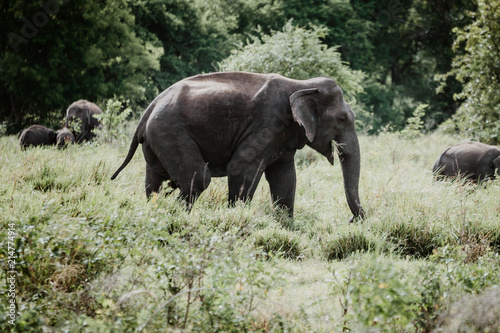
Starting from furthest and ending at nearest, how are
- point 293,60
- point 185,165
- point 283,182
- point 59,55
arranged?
point 59,55, point 293,60, point 283,182, point 185,165

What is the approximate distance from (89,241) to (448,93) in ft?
104

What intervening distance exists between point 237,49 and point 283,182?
66.4 ft

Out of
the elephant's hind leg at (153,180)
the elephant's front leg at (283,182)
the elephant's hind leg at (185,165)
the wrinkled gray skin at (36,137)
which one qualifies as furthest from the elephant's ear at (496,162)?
the wrinkled gray skin at (36,137)

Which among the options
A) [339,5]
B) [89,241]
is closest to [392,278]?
[89,241]

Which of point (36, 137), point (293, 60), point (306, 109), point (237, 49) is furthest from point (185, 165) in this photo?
point (237, 49)

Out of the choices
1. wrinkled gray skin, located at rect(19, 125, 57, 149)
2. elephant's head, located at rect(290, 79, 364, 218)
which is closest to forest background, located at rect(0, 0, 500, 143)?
wrinkled gray skin, located at rect(19, 125, 57, 149)

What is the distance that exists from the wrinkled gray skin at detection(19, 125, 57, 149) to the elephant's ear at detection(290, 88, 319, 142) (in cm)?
763

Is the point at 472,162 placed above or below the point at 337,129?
below

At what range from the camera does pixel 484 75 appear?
1509 cm

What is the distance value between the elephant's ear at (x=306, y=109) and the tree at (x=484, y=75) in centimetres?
945

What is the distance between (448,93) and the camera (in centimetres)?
3203

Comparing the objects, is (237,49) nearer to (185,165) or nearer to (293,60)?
(293,60)

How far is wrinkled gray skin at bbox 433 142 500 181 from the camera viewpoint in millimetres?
9805

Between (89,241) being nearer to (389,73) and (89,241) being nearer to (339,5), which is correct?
(339,5)
